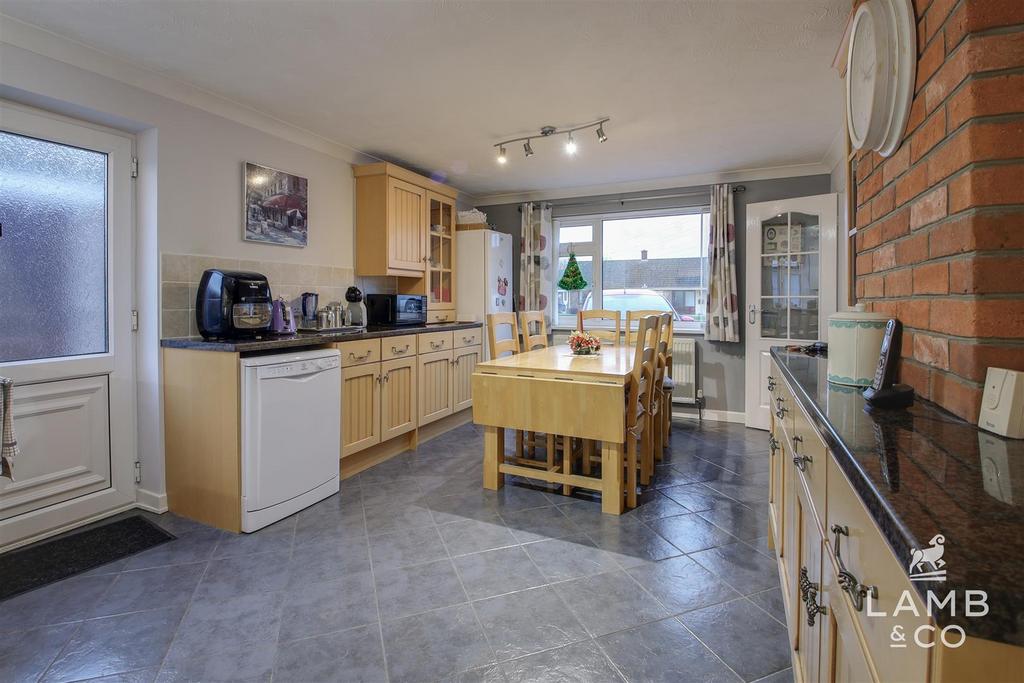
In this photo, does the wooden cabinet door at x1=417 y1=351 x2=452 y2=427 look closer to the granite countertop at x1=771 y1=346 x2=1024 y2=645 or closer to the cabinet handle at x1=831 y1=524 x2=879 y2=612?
the granite countertop at x1=771 y1=346 x2=1024 y2=645

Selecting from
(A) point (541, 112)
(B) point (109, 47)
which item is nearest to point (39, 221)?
(B) point (109, 47)

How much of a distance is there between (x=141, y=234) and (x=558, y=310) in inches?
149

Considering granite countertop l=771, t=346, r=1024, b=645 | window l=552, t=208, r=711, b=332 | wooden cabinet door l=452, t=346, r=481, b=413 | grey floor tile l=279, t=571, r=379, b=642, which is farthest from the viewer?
window l=552, t=208, r=711, b=332

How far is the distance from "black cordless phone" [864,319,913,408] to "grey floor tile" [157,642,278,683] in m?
1.79

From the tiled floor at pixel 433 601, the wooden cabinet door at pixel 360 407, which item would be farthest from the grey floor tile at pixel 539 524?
the wooden cabinet door at pixel 360 407

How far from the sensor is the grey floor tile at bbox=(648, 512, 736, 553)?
2.26 m

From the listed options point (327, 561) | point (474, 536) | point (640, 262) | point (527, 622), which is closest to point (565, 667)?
point (527, 622)

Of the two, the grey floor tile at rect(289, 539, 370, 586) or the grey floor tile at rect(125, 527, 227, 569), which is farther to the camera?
the grey floor tile at rect(125, 527, 227, 569)

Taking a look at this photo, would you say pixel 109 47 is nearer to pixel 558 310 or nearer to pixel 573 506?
pixel 573 506

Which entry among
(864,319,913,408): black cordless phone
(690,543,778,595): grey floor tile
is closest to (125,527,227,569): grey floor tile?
(690,543,778,595): grey floor tile

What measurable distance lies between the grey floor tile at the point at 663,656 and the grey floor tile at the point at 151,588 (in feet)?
5.25

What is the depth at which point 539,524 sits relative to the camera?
249 centimetres

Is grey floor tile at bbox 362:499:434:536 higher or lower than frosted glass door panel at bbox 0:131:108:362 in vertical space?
lower

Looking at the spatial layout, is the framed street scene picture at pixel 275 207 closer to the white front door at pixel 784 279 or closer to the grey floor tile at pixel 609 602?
the grey floor tile at pixel 609 602
